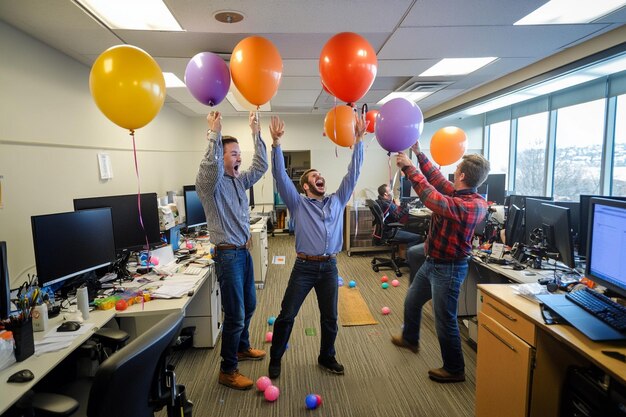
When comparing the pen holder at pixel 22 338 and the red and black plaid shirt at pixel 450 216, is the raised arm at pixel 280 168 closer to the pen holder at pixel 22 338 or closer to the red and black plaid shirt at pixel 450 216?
the red and black plaid shirt at pixel 450 216

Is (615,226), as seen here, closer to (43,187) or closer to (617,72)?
(43,187)

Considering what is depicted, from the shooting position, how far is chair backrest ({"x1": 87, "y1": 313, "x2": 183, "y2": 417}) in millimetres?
912

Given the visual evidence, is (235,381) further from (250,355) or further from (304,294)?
(304,294)

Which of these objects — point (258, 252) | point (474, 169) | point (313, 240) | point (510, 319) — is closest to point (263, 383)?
point (313, 240)

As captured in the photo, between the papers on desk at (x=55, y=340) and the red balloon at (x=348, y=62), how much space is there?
6.12ft

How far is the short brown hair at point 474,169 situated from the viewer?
200 cm

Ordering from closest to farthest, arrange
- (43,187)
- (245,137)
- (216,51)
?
(43,187)
(216,51)
(245,137)

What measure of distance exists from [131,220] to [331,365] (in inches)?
72.7

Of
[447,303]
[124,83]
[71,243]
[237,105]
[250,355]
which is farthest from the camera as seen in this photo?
[237,105]

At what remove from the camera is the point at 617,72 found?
3.73 meters

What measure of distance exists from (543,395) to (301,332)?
6.17ft

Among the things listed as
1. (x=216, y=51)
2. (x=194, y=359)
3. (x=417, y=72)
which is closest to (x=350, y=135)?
(x=216, y=51)

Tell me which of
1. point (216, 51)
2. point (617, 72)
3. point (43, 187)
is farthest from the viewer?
point (617, 72)

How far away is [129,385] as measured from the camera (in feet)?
3.41
